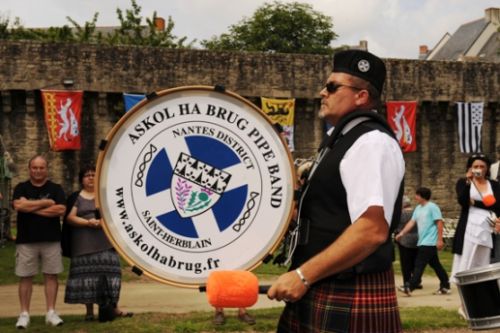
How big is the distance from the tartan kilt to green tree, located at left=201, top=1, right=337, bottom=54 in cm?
4677

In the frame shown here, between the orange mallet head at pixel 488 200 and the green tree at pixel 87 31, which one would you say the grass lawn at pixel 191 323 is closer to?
the orange mallet head at pixel 488 200

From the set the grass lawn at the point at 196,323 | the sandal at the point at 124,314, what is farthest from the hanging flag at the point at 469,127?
the sandal at the point at 124,314

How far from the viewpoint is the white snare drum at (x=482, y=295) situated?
3.95 meters

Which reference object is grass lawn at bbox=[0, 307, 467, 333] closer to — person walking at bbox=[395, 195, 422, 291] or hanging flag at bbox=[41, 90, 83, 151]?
person walking at bbox=[395, 195, 422, 291]

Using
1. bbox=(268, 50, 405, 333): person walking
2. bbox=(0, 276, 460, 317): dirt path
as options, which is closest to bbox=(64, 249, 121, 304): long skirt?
bbox=(0, 276, 460, 317): dirt path

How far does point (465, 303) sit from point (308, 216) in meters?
1.81

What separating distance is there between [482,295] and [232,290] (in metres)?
1.84

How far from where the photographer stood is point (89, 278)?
7.33 metres

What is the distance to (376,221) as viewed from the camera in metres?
2.52

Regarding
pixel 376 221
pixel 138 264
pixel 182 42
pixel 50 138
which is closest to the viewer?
pixel 376 221

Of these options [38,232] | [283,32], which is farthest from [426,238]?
[283,32]

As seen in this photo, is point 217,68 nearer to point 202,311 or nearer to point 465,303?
point 202,311

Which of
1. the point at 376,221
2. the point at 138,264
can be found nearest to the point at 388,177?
the point at 376,221

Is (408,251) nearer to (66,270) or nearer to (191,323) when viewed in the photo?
(191,323)
